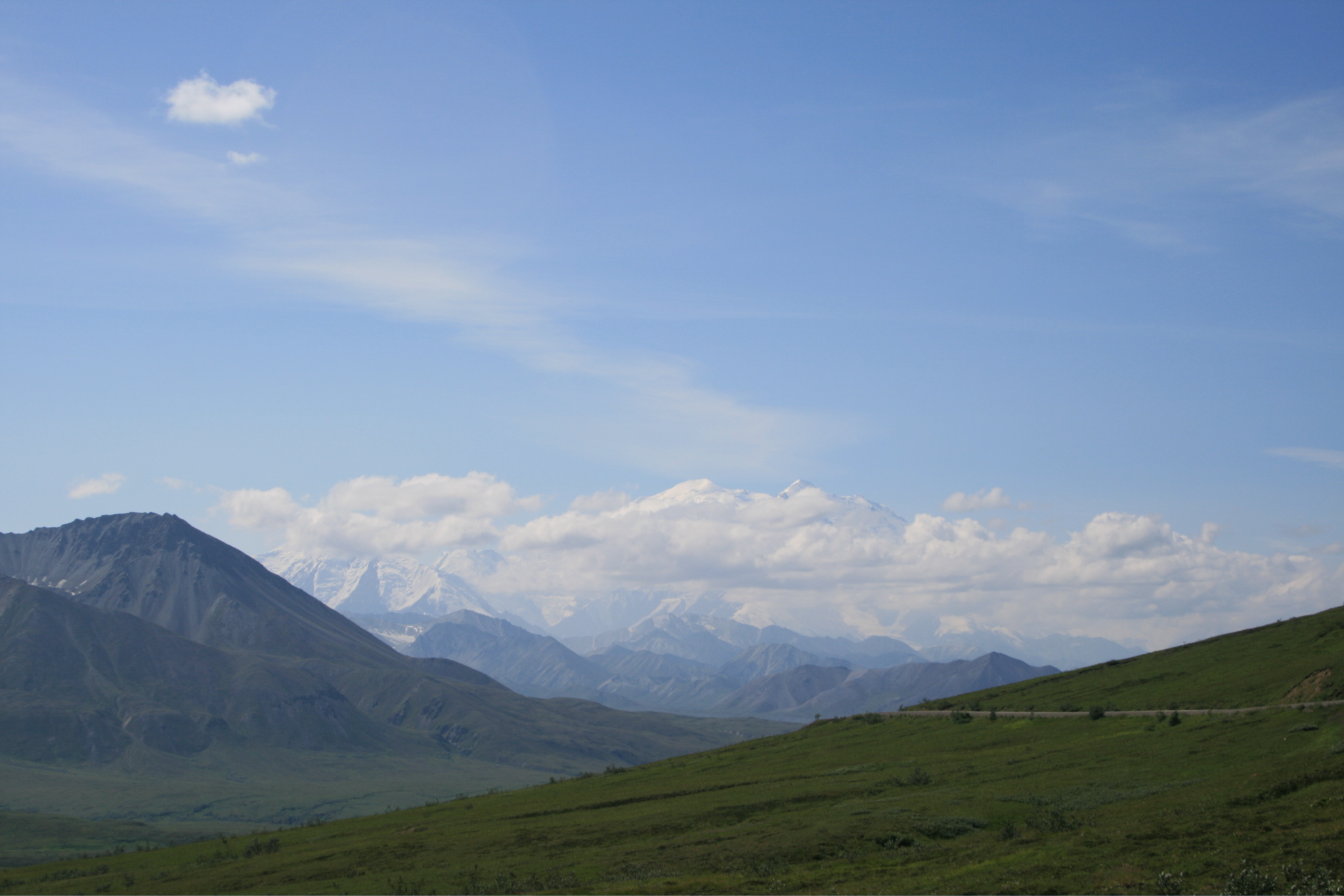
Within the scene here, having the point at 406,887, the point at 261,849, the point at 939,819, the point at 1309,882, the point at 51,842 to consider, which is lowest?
the point at 51,842

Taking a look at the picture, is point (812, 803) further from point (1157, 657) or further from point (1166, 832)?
point (1157, 657)

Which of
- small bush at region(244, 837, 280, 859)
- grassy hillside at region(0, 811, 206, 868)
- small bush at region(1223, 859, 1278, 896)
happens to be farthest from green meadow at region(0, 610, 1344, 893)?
grassy hillside at region(0, 811, 206, 868)

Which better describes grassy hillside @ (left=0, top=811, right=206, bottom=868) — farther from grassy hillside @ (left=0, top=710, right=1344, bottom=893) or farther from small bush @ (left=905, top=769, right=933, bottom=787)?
small bush @ (left=905, top=769, right=933, bottom=787)

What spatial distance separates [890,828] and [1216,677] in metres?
64.2

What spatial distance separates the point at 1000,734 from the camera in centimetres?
10119

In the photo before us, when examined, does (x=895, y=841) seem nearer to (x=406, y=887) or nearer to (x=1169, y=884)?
(x=1169, y=884)

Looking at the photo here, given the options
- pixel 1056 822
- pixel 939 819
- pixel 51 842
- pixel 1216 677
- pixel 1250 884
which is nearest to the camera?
pixel 1250 884

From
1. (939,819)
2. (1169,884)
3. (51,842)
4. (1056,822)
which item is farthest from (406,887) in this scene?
(51,842)

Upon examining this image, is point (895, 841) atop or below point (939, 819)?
below

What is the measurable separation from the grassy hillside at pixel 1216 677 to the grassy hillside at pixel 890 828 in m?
8.21

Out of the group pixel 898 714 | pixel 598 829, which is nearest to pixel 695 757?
pixel 898 714

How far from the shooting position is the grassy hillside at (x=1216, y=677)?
8694cm

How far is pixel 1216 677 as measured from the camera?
104125 mm

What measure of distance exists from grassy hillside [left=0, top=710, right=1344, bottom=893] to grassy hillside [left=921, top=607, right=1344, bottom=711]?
8.21m
